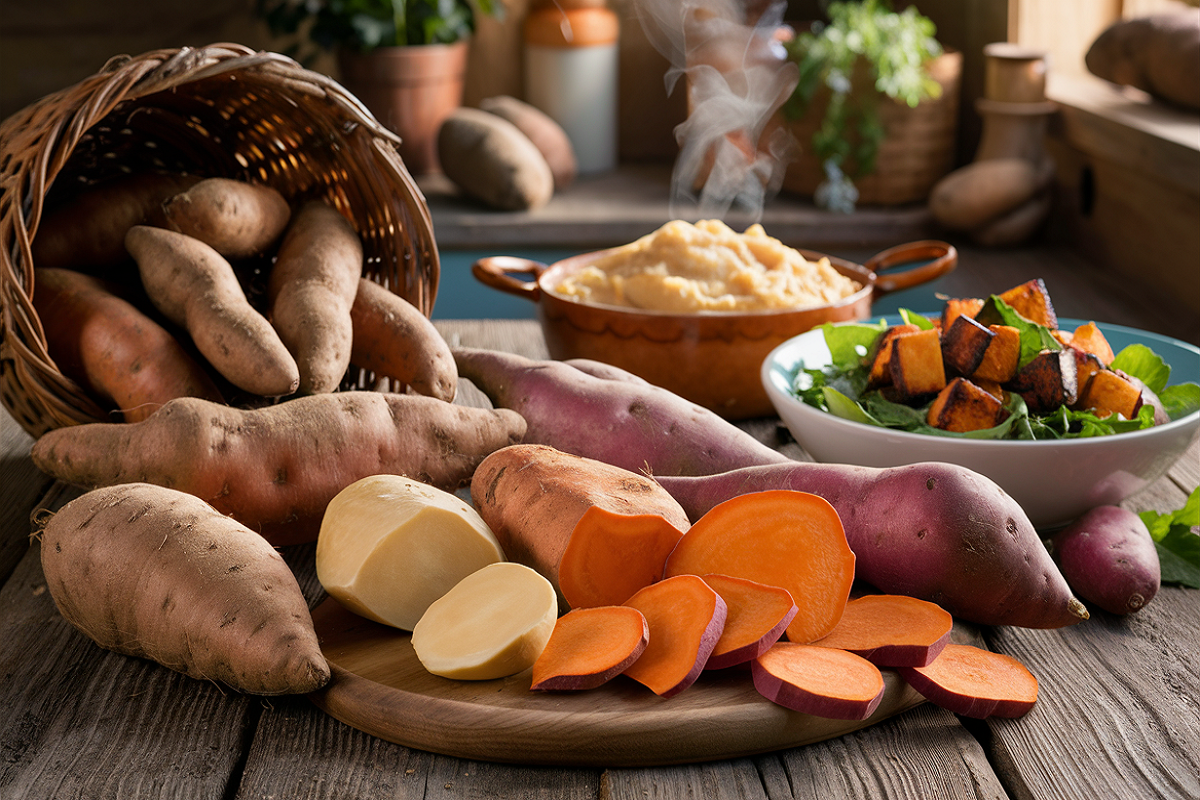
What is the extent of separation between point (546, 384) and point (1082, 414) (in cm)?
50

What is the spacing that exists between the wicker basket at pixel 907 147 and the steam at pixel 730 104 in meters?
0.08

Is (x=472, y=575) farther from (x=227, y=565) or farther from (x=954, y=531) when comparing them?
(x=954, y=531)

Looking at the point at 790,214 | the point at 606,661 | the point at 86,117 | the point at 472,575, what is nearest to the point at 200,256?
the point at 86,117

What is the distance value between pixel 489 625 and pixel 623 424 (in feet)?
1.20

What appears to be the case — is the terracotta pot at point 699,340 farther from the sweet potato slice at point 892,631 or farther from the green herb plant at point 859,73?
the green herb plant at point 859,73

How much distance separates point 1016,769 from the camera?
0.62 m

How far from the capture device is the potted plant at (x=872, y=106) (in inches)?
99.3

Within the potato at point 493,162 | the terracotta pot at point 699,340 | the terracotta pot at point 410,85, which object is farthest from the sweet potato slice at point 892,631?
the terracotta pot at point 410,85

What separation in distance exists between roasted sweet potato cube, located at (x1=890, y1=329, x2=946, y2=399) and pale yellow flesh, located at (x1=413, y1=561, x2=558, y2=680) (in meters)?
0.44

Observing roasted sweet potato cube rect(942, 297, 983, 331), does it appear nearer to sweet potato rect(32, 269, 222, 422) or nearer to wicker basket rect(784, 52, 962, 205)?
sweet potato rect(32, 269, 222, 422)

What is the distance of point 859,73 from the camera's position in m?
2.55

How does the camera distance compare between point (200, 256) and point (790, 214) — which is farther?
point (790, 214)

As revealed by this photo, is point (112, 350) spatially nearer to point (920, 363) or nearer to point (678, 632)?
point (678, 632)

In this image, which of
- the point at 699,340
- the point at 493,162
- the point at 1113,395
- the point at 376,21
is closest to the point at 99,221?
the point at 699,340
